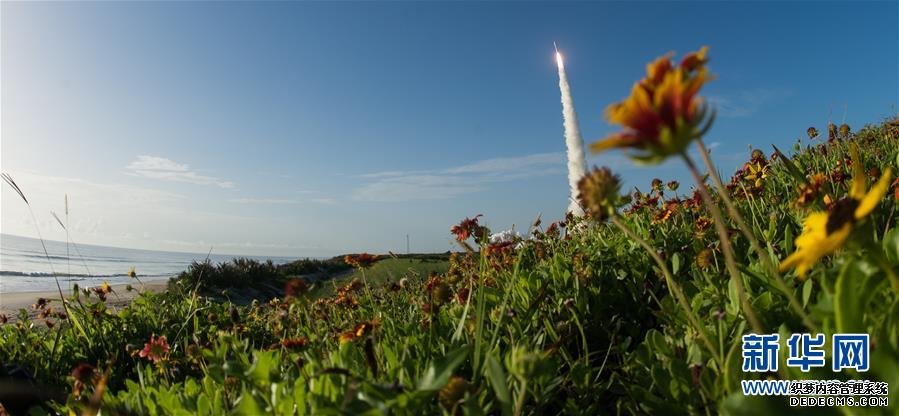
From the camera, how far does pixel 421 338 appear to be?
210 centimetres

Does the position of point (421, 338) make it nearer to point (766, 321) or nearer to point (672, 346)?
point (672, 346)

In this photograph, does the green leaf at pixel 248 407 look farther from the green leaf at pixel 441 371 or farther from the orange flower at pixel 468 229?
the orange flower at pixel 468 229

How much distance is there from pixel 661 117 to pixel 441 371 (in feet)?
2.56

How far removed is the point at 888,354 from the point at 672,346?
808mm

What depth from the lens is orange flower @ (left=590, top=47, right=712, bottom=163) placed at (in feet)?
3.01

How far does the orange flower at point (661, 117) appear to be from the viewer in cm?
92

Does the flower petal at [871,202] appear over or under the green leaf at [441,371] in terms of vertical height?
over

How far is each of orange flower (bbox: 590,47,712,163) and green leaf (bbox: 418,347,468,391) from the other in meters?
0.61

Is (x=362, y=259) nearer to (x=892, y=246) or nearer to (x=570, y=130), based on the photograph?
→ (x=892, y=246)

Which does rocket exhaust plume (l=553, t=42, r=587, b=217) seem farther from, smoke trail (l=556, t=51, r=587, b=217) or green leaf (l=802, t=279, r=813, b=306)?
green leaf (l=802, t=279, r=813, b=306)

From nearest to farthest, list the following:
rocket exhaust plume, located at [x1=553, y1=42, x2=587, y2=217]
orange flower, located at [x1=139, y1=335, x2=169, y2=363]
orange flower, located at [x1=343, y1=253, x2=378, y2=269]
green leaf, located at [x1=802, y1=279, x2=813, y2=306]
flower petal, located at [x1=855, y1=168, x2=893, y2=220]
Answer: flower petal, located at [x1=855, y1=168, x2=893, y2=220]
green leaf, located at [x1=802, y1=279, x2=813, y2=306]
orange flower, located at [x1=139, y1=335, x2=169, y2=363]
orange flower, located at [x1=343, y1=253, x2=378, y2=269]
rocket exhaust plume, located at [x1=553, y1=42, x2=587, y2=217]

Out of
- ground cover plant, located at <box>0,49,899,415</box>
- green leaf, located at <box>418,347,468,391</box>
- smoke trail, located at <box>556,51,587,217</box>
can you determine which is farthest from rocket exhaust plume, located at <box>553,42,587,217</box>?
green leaf, located at <box>418,347,468,391</box>

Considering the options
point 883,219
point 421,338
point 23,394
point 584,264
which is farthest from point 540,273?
point 23,394

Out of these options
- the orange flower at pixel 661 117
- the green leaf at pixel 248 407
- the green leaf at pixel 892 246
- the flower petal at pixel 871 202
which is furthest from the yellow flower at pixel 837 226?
the green leaf at pixel 248 407
